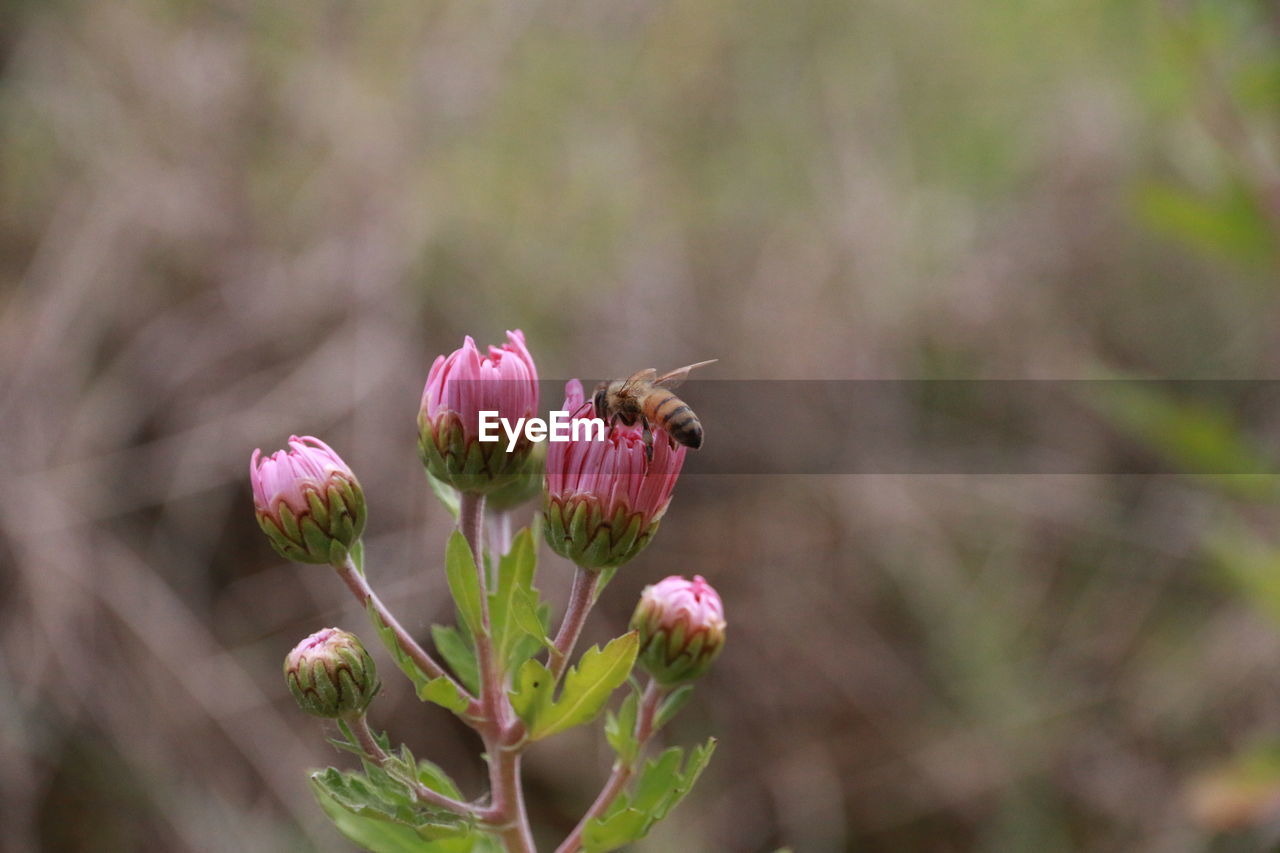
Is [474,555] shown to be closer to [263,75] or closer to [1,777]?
[1,777]

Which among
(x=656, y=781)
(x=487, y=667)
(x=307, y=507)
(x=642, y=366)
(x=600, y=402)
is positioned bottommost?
(x=642, y=366)

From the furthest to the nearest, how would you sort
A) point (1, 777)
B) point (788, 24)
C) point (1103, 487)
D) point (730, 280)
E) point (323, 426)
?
point (788, 24) < point (730, 280) < point (1103, 487) < point (323, 426) < point (1, 777)

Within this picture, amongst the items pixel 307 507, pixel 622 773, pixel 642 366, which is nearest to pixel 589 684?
pixel 622 773

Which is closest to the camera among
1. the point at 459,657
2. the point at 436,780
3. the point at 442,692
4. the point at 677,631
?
the point at 442,692

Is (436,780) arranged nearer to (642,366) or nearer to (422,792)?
(422,792)

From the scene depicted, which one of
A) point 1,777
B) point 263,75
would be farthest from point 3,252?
point 1,777

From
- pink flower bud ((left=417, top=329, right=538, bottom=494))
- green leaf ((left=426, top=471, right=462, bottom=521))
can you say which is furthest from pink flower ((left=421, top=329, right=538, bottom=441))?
green leaf ((left=426, top=471, right=462, bottom=521))

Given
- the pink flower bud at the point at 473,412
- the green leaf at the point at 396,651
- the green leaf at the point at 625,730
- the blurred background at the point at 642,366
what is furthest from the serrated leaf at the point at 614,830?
the blurred background at the point at 642,366
